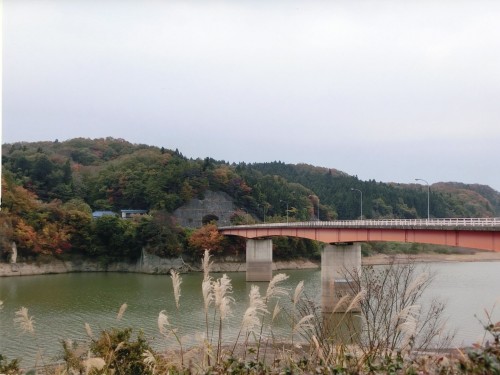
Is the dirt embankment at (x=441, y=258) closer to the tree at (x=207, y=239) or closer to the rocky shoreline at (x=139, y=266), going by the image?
the rocky shoreline at (x=139, y=266)

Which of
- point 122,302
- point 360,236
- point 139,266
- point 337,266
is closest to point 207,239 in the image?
point 139,266

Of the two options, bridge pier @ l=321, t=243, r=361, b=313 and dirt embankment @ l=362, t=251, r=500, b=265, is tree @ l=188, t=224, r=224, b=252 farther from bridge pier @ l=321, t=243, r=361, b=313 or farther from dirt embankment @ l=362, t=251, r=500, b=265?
bridge pier @ l=321, t=243, r=361, b=313

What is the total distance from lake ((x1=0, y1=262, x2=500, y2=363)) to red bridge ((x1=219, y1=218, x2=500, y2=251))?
3.42 m

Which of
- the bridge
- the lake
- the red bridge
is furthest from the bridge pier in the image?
the lake

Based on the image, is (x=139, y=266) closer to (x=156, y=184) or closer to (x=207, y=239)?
(x=207, y=239)

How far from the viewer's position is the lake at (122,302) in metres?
21.2

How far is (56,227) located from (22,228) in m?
4.10

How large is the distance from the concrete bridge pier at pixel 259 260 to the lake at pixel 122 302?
177cm

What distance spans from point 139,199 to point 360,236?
50.5m

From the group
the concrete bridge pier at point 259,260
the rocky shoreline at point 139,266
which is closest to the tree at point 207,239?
the rocky shoreline at point 139,266

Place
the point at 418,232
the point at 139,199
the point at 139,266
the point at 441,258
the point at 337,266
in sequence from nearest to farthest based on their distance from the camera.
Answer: the point at 418,232
the point at 337,266
the point at 139,266
the point at 441,258
the point at 139,199

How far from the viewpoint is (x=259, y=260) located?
53594 millimetres

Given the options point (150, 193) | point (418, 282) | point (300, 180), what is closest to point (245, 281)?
point (150, 193)

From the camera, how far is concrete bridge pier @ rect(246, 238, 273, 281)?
51.9m
